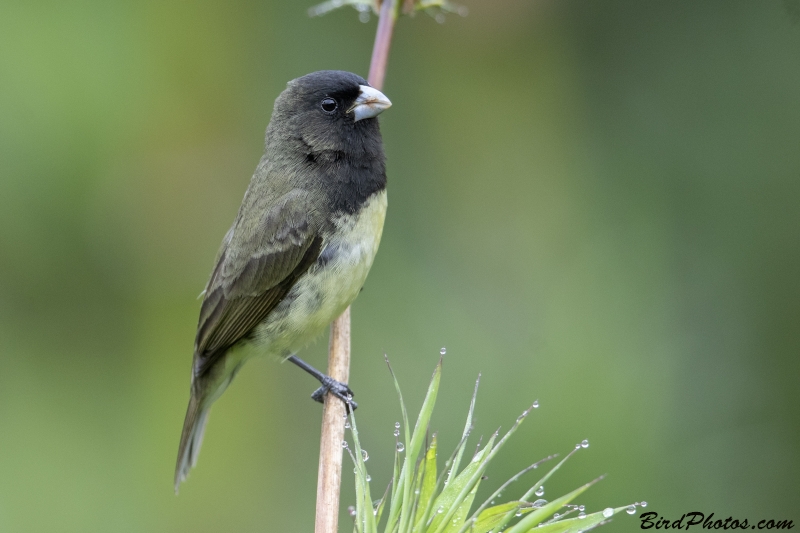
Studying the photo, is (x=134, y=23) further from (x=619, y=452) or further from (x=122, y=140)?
(x=619, y=452)

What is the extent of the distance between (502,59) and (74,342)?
273 cm

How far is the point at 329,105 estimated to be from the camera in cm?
364

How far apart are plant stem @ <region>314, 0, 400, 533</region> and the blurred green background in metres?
0.83

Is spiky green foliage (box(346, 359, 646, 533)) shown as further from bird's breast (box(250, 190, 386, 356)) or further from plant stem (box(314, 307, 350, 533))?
bird's breast (box(250, 190, 386, 356))

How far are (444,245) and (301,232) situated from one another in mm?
1336

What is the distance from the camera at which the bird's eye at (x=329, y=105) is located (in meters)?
3.63

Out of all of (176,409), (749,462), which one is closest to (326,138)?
(176,409)

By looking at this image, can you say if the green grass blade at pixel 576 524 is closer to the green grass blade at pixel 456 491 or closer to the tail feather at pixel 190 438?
the green grass blade at pixel 456 491

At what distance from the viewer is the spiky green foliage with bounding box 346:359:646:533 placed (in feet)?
4.74

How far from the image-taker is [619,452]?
358 centimetres

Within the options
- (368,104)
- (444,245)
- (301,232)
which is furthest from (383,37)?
(444,245)

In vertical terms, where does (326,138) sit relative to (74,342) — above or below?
above

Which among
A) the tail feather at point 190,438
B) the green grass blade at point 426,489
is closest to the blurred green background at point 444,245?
the tail feather at point 190,438

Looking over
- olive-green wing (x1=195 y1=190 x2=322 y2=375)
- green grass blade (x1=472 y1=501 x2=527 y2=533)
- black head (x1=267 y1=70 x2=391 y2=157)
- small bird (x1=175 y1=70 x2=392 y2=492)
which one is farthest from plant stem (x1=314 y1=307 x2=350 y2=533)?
black head (x1=267 y1=70 x2=391 y2=157)
